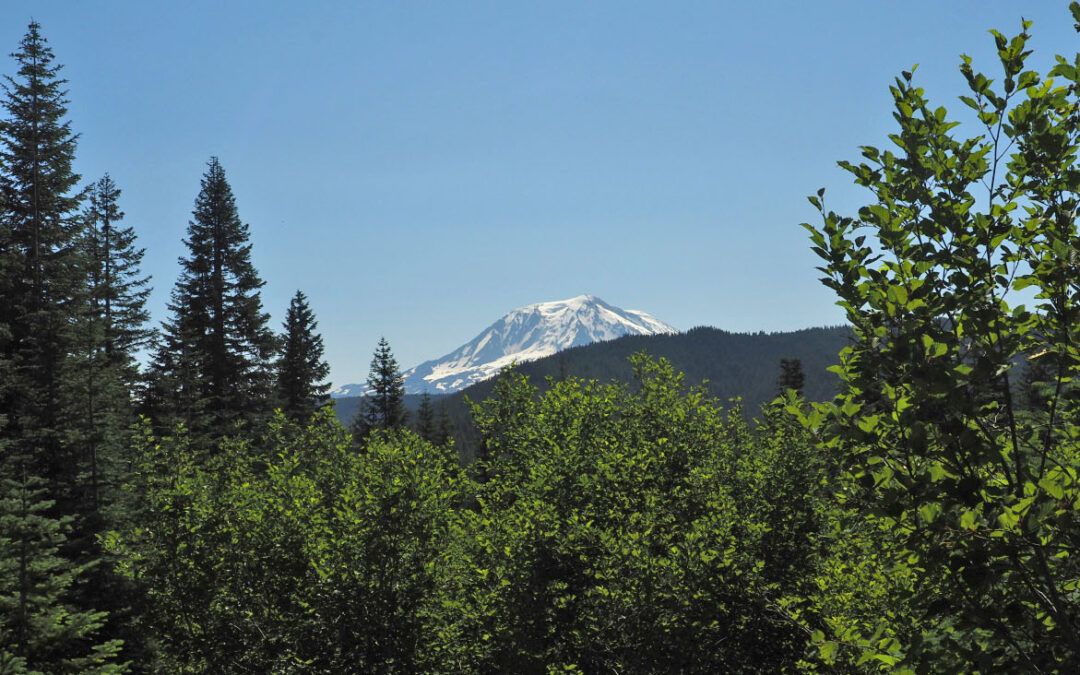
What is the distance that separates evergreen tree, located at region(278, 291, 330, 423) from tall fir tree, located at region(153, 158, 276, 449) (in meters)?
3.68

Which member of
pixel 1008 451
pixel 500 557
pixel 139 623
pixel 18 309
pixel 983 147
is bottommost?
pixel 139 623

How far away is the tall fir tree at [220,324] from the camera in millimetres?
37281

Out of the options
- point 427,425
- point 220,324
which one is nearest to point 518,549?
point 220,324

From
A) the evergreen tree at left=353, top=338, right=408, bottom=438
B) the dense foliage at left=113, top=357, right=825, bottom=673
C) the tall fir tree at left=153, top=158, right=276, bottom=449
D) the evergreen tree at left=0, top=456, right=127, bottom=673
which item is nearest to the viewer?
the dense foliage at left=113, top=357, right=825, bottom=673

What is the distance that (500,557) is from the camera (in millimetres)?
11391

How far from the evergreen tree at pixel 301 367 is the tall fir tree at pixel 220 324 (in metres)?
3.68

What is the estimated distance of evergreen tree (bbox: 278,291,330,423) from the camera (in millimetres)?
44625

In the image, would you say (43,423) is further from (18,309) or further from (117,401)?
(18,309)

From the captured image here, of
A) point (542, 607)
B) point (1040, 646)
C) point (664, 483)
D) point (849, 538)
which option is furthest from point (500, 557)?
point (1040, 646)

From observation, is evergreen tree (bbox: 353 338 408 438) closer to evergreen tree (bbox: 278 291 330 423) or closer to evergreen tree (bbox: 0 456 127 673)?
evergreen tree (bbox: 278 291 330 423)

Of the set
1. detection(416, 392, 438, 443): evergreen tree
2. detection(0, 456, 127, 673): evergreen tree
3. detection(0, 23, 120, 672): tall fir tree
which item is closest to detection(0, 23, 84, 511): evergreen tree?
detection(0, 23, 120, 672): tall fir tree

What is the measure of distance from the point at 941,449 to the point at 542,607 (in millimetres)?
8819

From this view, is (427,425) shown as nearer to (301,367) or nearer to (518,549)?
(301,367)

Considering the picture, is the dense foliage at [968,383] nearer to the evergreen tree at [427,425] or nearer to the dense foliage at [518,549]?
the dense foliage at [518,549]
